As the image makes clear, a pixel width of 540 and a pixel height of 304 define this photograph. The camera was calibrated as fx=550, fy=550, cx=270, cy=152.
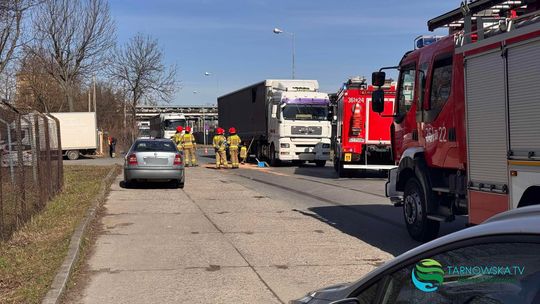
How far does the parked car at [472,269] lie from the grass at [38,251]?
3920 millimetres

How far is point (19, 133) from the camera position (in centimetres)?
897

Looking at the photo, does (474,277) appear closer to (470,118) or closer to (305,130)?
(470,118)

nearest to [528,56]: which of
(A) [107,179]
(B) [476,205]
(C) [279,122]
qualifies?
(B) [476,205]

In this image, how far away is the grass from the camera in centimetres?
545

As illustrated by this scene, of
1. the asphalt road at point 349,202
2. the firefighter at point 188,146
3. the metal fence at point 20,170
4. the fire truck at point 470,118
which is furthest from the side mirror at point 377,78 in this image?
the firefighter at point 188,146

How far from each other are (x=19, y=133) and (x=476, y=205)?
7.04 metres

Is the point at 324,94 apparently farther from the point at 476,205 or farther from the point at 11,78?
the point at 476,205

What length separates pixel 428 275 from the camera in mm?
2127

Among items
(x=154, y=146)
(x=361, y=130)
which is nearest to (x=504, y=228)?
(x=154, y=146)

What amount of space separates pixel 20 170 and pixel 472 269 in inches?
336

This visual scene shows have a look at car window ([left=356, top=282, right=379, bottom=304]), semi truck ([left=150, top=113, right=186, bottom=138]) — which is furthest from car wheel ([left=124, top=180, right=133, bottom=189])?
semi truck ([left=150, top=113, right=186, bottom=138])

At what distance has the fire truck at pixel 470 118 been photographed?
5.67m

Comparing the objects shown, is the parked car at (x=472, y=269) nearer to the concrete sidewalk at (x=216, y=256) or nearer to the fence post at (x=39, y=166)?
the concrete sidewalk at (x=216, y=256)

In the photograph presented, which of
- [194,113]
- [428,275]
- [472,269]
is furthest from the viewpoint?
[194,113]
